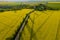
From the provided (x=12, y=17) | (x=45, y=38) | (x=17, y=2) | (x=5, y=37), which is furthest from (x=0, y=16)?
(x=17, y=2)

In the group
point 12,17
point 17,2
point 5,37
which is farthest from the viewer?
point 17,2

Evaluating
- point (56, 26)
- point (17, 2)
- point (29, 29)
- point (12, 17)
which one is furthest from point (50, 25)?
point (17, 2)

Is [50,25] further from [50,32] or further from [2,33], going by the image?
[2,33]

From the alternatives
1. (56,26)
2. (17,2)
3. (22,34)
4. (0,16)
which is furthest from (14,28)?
(17,2)

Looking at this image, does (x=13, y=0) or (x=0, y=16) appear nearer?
(x=0, y=16)

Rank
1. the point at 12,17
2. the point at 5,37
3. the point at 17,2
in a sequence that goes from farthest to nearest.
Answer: the point at 17,2, the point at 12,17, the point at 5,37

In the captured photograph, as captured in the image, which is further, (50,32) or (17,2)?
(17,2)

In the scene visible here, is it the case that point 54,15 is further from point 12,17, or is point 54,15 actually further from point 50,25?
point 12,17

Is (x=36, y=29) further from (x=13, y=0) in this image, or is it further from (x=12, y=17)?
(x=13, y=0)
